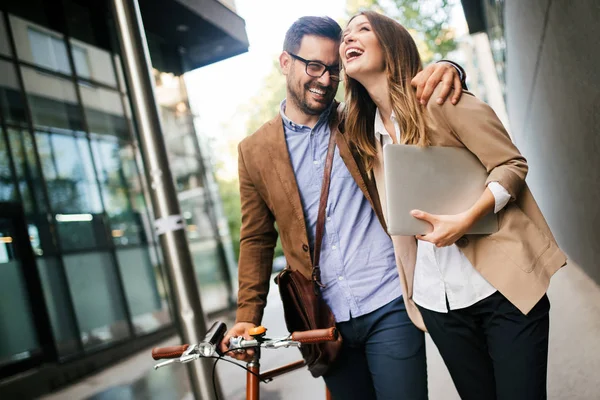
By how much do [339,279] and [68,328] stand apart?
341 inches

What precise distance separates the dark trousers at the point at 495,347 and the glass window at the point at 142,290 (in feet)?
33.1

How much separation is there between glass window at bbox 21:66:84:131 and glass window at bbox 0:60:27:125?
210mm

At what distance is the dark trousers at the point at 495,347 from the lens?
1.59m

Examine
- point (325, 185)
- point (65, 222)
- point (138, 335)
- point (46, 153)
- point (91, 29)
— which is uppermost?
point (91, 29)

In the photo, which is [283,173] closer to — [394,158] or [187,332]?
[394,158]

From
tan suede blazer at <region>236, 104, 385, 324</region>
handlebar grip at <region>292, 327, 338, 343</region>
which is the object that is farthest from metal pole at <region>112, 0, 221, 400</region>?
handlebar grip at <region>292, 327, 338, 343</region>

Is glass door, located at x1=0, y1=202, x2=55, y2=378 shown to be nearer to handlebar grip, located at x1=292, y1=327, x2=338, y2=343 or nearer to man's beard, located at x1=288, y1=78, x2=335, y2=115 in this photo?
man's beard, located at x1=288, y1=78, x2=335, y2=115

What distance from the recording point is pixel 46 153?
382 inches

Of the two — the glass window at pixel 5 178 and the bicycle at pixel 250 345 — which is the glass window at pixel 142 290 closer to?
the glass window at pixel 5 178

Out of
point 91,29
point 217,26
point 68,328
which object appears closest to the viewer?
point 217,26

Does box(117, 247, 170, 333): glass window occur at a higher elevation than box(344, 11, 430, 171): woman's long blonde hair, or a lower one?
lower

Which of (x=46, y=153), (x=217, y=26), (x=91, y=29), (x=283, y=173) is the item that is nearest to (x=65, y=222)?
(x=46, y=153)

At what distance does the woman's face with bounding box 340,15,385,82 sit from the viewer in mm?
1820

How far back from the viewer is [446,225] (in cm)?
152
